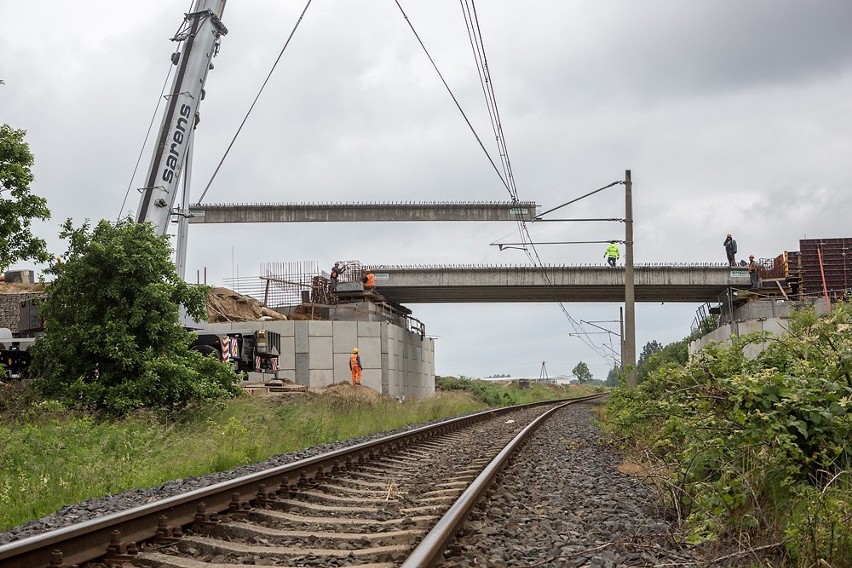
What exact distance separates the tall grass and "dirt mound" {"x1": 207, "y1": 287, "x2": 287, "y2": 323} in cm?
1611

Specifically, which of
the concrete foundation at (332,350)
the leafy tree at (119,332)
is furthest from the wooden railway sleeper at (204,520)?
the concrete foundation at (332,350)

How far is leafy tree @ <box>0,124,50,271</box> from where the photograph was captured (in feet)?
58.5

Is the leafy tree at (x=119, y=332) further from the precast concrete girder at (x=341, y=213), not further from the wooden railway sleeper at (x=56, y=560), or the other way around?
the precast concrete girder at (x=341, y=213)

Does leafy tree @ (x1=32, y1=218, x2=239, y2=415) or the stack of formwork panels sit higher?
the stack of formwork panels

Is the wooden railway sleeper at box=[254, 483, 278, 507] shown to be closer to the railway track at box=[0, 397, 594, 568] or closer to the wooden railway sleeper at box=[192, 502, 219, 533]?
the railway track at box=[0, 397, 594, 568]

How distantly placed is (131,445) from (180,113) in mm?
10385

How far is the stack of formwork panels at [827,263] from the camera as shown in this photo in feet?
150

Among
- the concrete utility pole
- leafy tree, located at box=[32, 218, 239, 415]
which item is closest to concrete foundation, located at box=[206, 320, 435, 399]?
leafy tree, located at box=[32, 218, 239, 415]

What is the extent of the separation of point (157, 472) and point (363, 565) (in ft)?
21.5

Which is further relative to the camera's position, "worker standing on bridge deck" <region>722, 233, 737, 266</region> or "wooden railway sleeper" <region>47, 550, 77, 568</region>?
"worker standing on bridge deck" <region>722, 233, 737, 266</region>

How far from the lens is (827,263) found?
46.4 m

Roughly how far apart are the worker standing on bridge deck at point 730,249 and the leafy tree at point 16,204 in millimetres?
32553

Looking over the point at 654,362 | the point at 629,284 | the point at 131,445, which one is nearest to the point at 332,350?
the point at 654,362

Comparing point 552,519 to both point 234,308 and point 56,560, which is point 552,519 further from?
point 234,308
